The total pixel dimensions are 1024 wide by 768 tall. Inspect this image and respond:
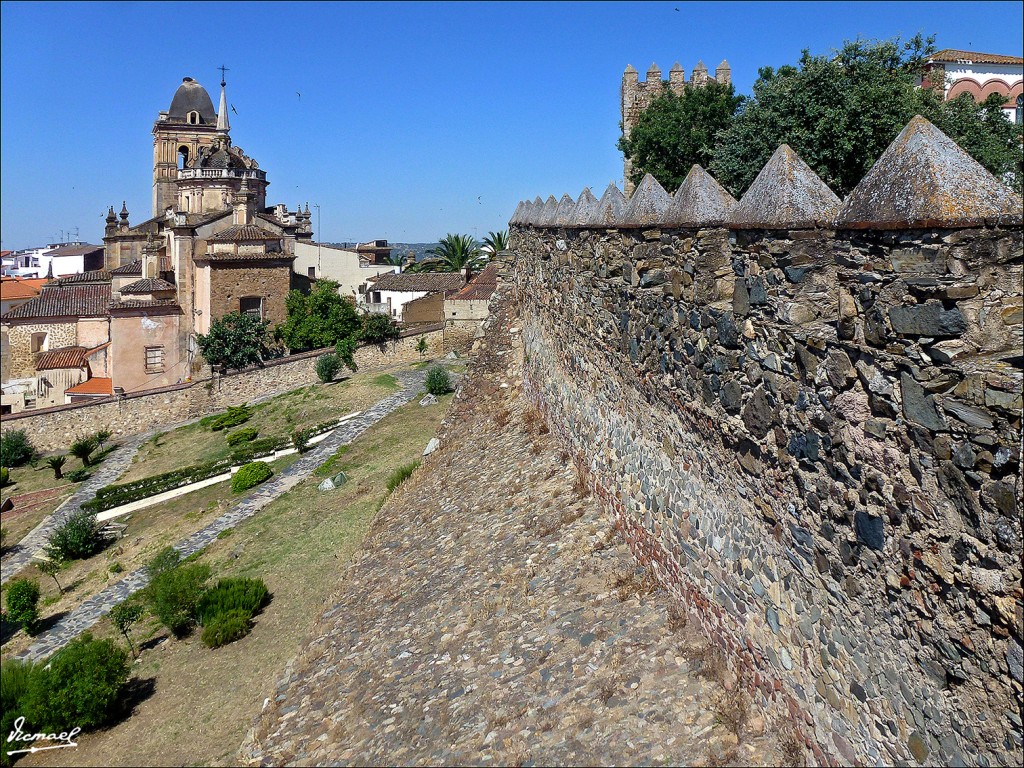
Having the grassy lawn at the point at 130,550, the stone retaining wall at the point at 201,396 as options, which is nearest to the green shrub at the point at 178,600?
the grassy lawn at the point at 130,550

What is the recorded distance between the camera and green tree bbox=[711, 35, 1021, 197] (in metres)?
13.6

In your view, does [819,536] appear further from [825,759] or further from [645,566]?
[645,566]

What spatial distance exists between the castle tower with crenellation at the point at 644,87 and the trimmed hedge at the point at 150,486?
14.1m

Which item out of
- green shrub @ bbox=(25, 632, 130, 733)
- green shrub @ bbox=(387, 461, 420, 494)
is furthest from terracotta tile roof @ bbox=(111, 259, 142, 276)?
green shrub @ bbox=(25, 632, 130, 733)

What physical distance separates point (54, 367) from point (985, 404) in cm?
4221

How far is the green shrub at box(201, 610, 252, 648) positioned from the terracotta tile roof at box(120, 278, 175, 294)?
30.9 meters

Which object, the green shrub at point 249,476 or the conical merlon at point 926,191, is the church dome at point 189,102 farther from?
the conical merlon at point 926,191

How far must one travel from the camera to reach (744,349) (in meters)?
4.04

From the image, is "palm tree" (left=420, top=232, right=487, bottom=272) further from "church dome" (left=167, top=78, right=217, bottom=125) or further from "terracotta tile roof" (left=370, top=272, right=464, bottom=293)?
"church dome" (left=167, top=78, right=217, bottom=125)

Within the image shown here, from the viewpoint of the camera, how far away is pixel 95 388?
3631 centimetres

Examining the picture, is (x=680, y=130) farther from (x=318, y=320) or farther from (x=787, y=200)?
(x=318, y=320)

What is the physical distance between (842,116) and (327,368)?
2076 cm

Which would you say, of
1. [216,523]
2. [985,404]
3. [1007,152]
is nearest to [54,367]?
[216,523]

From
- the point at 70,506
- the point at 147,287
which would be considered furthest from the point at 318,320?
the point at 70,506
